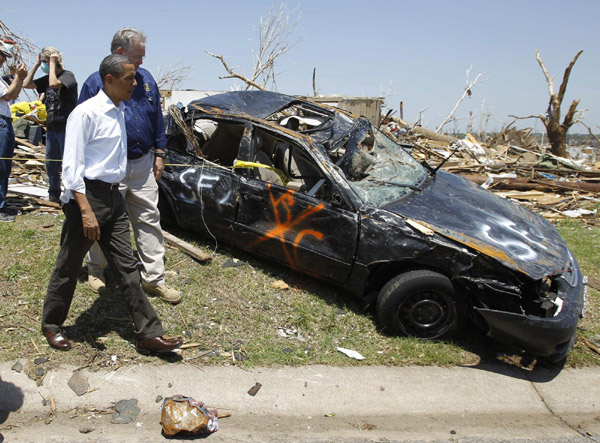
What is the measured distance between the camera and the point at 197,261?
513 cm

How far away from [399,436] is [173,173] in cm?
357

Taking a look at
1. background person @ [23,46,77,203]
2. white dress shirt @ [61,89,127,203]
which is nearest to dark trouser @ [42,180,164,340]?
white dress shirt @ [61,89,127,203]

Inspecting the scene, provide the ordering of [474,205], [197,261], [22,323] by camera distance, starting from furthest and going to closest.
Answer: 1. [197,261]
2. [474,205]
3. [22,323]

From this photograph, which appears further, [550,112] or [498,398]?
[550,112]

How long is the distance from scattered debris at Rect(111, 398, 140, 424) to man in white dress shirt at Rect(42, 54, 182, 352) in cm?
45

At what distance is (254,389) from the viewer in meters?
3.46

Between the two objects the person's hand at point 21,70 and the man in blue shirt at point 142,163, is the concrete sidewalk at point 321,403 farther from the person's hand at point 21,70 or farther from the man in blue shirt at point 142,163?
the person's hand at point 21,70

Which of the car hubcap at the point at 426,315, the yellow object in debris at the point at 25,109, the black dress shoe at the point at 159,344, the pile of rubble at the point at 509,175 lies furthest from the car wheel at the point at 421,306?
the yellow object in debris at the point at 25,109

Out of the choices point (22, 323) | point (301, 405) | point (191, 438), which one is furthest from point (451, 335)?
point (22, 323)

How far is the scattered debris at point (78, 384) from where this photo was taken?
3275mm

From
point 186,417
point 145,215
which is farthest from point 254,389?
point 145,215

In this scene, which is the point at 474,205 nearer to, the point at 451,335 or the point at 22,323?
the point at 451,335

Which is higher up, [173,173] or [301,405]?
[173,173]

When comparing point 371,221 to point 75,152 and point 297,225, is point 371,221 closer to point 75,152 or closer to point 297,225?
point 297,225
